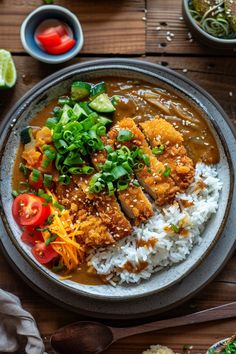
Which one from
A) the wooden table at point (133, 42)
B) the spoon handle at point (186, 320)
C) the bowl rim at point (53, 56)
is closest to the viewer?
the spoon handle at point (186, 320)

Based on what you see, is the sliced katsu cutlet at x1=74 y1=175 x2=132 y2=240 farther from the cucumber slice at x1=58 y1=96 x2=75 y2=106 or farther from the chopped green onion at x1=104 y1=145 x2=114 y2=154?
the cucumber slice at x1=58 y1=96 x2=75 y2=106

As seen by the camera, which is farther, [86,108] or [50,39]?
[50,39]

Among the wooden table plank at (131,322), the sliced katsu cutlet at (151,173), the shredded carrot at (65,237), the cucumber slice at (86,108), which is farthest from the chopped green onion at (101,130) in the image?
the wooden table plank at (131,322)

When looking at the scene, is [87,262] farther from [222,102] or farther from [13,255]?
[222,102]

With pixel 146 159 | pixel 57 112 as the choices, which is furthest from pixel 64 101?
pixel 146 159

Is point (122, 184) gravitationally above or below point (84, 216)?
above

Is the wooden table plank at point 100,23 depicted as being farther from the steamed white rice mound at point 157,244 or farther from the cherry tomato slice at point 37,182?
the steamed white rice mound at point 157,244

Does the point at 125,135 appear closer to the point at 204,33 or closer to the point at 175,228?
the point at 175,228
